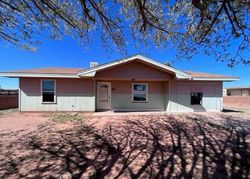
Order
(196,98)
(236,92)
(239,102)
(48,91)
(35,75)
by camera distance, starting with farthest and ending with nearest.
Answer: (236,92)
(239,102)
(196,98)
(48,91)
(35,75)

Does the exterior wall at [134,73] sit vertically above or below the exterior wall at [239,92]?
above

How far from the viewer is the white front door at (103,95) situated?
1491cm

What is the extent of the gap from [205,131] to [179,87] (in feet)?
23.6

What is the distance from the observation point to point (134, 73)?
1388cm

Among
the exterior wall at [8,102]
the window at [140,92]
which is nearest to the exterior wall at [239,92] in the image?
the window at [140,92]

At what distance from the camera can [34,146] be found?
5.72 metres

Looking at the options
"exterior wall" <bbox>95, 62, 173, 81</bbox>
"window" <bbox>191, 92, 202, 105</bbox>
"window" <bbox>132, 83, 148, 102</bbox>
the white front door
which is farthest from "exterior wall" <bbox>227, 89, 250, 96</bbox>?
the white front door

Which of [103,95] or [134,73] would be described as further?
[103,95]

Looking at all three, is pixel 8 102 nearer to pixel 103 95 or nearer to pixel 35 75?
pixel 35 75

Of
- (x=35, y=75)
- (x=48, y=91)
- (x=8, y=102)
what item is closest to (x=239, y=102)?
(x=48, y=91)

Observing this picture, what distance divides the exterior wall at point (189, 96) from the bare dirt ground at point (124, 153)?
6.69 meters

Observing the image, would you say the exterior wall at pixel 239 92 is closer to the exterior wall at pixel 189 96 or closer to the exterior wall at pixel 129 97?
the exterior wall at pixel 189 96

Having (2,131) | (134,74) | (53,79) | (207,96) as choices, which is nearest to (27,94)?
(53,79)

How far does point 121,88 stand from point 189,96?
5290 millimetres
